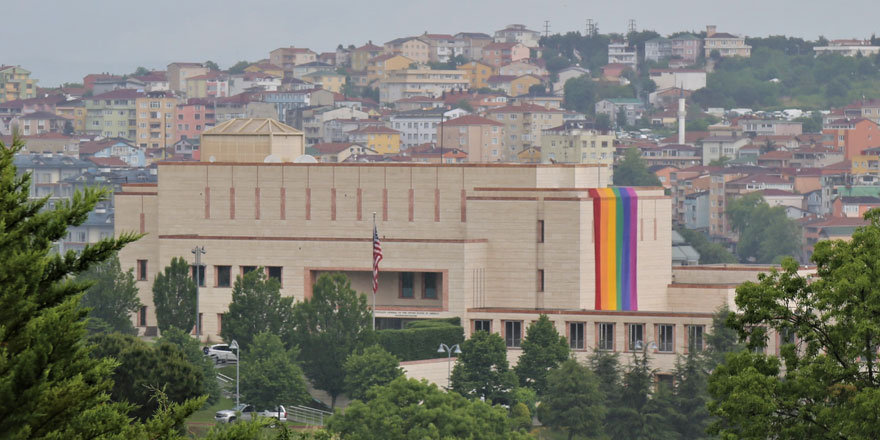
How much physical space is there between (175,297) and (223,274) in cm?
425

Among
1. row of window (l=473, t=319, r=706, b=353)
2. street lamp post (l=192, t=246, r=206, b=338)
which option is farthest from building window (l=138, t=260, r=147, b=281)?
A: row of window (l=473, t=319, r=706, b=353)

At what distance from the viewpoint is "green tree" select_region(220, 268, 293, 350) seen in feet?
309

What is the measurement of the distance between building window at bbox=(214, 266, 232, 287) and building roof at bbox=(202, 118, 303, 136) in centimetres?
898

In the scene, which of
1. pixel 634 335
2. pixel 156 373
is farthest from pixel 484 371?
pixel 156 373

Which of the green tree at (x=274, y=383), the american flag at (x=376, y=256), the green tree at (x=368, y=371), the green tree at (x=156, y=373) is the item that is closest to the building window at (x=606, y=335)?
the american flag at (x=376, y=256)

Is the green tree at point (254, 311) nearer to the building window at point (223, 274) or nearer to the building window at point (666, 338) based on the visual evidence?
the building window at point (223, 274)

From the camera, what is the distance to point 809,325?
44094 millimetres

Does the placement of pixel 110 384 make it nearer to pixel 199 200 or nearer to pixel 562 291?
pixel 562 291

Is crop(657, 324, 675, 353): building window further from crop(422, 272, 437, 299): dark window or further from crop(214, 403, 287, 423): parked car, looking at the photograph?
crop(214, 403, 287, 423): parked car

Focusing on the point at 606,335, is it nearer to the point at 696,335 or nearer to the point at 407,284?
the point at 696,335

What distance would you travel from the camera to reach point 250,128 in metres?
110

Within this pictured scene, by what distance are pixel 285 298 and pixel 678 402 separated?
18901mm

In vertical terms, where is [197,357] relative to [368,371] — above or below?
above

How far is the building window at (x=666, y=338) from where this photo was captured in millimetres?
94938
